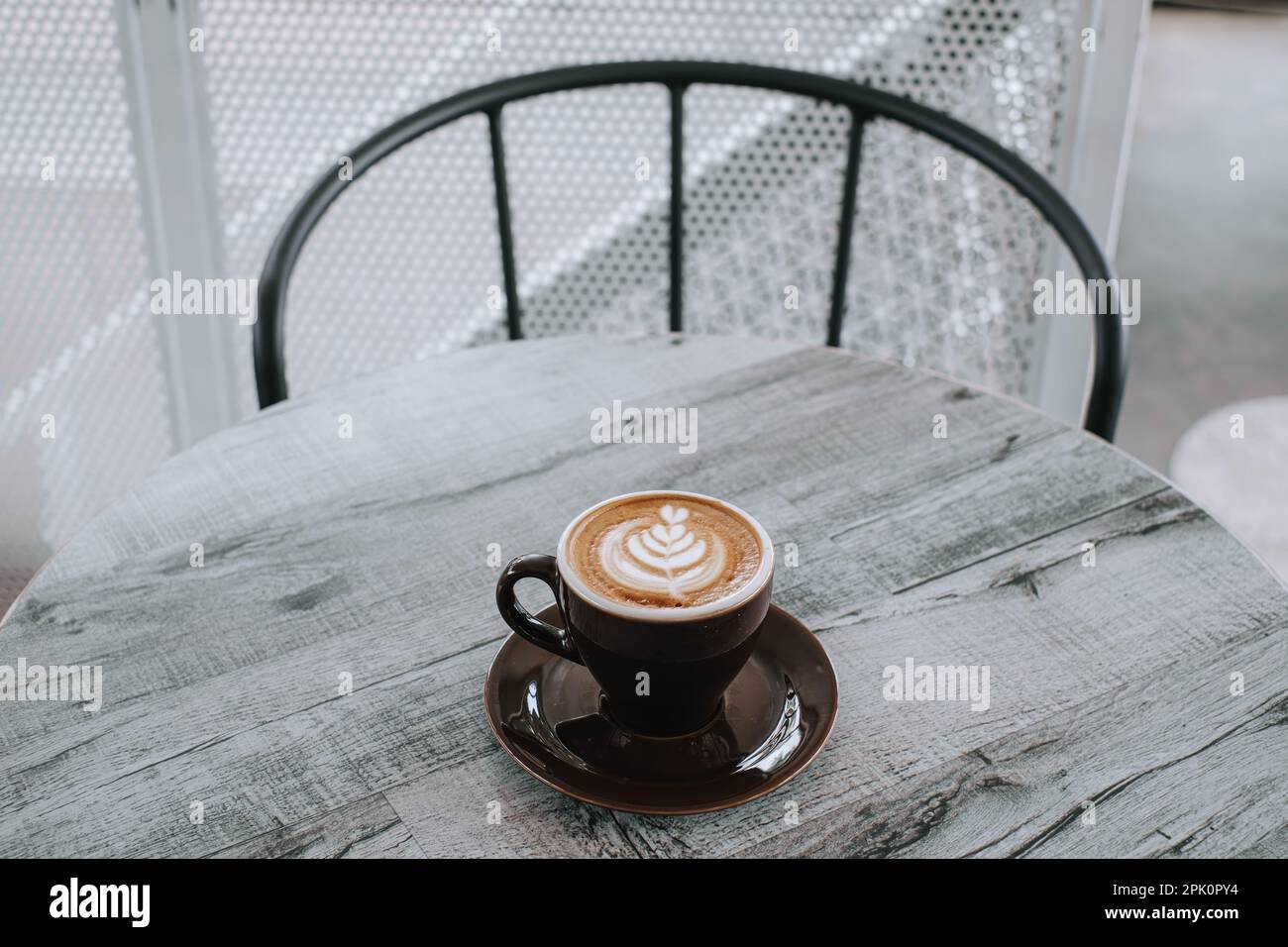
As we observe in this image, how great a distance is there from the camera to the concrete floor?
287 cm

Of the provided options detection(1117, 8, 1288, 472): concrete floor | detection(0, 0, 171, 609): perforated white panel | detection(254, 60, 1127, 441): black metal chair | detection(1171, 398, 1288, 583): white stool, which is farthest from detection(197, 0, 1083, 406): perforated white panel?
detection(1117, 8, 1288, 472): concrete floor

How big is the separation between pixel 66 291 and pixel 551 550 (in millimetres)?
1296

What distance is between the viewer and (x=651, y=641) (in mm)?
644

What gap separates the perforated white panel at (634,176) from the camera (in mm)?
1738

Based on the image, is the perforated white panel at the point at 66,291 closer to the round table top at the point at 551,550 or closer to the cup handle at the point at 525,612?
the round table top at the point at 551,550

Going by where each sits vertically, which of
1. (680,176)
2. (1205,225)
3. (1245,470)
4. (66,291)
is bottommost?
(1245,470)

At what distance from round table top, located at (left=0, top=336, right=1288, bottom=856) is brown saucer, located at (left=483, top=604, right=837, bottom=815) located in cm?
2

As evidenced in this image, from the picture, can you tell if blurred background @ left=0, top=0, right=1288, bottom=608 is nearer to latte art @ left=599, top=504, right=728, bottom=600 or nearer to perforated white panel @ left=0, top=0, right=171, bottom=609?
perforated white panel @ left=0, top=0, right=171, bottom=609

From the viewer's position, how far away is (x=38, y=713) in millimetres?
734

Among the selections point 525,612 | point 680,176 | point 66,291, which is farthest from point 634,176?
point 525,612

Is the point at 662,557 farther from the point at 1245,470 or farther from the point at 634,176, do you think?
the point at 1245,470

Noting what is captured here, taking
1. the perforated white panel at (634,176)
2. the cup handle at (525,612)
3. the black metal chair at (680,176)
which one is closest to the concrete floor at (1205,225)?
the perforated white panel at (634,176)

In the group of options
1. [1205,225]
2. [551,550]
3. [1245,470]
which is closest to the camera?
[551,550]

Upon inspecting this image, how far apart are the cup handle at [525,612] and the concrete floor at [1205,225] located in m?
2.13
